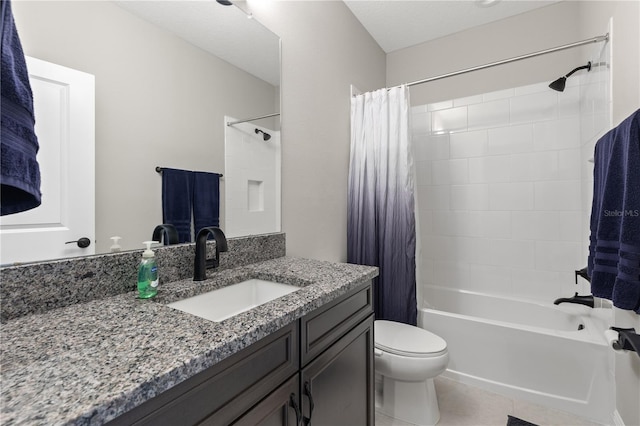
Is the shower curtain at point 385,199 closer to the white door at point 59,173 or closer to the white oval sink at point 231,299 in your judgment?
the white oval sink at point 231,299

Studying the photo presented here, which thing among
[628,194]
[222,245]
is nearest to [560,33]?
[628,194]

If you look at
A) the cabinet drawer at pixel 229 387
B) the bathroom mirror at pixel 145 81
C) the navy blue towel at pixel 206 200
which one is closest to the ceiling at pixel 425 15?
the bathroom mirror at pixel 145 81

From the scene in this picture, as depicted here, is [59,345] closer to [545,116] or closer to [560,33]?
[545,116]

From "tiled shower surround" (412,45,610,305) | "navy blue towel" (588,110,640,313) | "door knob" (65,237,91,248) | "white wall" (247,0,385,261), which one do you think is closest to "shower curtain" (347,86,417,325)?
"white wall" (247,0,385,261)

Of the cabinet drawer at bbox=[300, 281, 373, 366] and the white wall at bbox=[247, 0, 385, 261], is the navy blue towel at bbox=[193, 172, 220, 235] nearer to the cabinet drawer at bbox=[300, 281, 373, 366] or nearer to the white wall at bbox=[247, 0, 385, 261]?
the white wall at bbox=[247, 0, 385, 261]

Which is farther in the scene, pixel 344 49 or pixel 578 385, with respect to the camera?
pixel 344 49

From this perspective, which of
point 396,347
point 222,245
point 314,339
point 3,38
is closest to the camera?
point 3,38

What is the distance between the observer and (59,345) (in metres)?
0.61

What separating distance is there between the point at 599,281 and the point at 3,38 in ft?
6.46

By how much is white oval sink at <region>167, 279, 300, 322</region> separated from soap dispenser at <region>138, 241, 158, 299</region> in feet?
0.26

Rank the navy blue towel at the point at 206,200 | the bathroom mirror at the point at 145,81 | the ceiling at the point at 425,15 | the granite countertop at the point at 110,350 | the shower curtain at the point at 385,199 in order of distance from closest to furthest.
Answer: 1. the granite countertop at the point at 110,350
2. the bathroom mirror at the point at 145,81
3. the navy blue towel at the point at 206,200
4. the shower curtain at the point at 385,199
5. the ceiling at the point at 425,15

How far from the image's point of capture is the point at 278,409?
2.67 feet

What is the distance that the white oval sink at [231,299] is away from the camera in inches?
40.6

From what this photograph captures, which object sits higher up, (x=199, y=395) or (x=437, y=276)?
(x=199, y=395)
